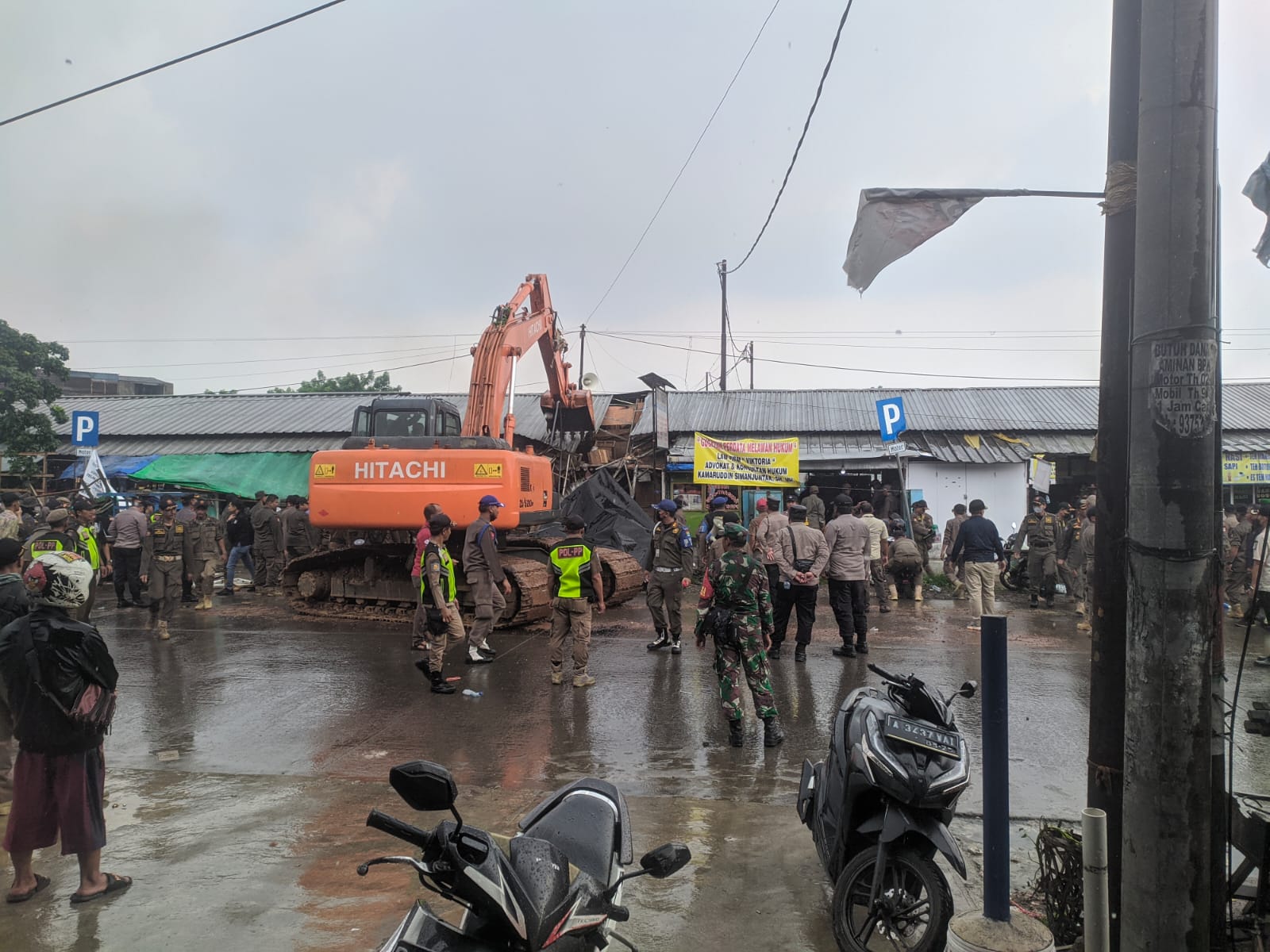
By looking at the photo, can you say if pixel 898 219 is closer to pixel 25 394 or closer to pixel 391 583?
pixel 391 583

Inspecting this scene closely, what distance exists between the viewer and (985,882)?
3072mm

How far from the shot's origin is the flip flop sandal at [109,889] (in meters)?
3.95

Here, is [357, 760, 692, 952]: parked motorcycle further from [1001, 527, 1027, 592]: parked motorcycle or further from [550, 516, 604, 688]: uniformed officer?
[1001, 527, 1027, 592]: parked motorcycle

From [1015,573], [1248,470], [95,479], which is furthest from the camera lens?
[1248,470]

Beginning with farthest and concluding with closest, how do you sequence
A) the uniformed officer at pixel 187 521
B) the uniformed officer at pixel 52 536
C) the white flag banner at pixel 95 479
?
the white flag banner at pixel 95 479 < the uniformed officer at pixel 187 521 < the uniformed officer at pixel 52 536

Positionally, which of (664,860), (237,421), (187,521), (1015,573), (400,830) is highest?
(237,421)

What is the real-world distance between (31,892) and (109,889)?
36cm

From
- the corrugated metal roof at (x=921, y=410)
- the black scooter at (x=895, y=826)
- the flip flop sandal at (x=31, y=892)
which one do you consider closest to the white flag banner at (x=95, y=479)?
the corrugated metal roof at (x=921, y=410)

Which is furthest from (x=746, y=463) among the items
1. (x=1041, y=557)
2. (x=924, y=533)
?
(x=1041, y=557)

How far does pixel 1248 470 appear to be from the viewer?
772 inches

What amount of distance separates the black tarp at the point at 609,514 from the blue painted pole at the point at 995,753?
13286 millimetres

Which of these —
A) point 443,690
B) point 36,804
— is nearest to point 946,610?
point 443,690

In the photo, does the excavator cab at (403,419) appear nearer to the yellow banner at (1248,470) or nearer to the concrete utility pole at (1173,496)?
the concrete utility pole at (1173,496)

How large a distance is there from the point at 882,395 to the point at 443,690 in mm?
19697
